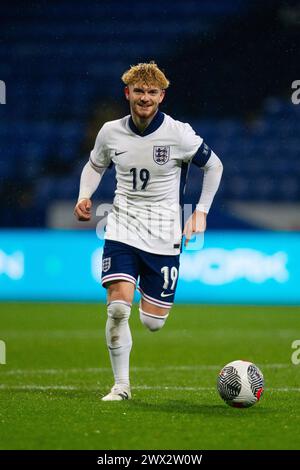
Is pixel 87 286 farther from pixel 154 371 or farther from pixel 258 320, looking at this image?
pixel 154 371

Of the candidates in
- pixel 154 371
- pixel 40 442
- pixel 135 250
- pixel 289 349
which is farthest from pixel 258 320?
pixel 40 442

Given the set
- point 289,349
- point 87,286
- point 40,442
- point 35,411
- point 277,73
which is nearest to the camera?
point 40,442

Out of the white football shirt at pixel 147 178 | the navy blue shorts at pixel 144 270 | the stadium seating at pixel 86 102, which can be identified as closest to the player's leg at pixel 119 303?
the navy blue shorts at pixel 144 270

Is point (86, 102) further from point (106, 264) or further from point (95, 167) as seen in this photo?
point (106, 264)

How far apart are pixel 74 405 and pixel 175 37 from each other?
14715mm

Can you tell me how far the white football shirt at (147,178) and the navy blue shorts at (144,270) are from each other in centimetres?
4

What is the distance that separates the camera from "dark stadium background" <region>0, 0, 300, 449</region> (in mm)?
5164

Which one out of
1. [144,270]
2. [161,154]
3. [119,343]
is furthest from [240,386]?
[161,154]

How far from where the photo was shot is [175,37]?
19.3 metres

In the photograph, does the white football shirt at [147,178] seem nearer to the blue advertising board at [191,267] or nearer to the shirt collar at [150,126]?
the shirt collar at [150,126]

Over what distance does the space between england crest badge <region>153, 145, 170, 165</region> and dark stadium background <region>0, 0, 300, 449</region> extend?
143 cm

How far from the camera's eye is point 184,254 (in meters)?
12.7

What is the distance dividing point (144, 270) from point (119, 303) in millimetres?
376

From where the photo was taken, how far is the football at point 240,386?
17.6 feet
